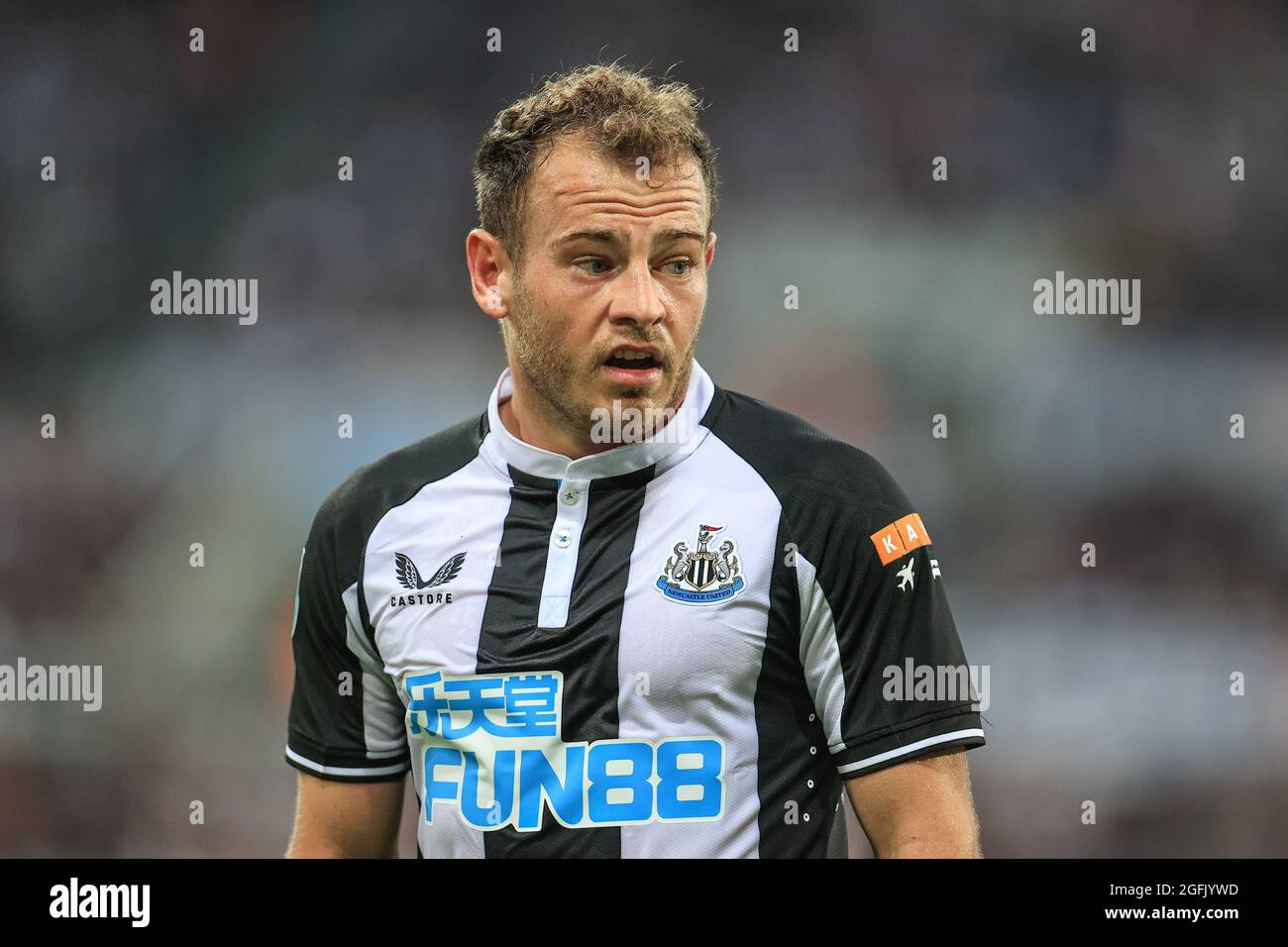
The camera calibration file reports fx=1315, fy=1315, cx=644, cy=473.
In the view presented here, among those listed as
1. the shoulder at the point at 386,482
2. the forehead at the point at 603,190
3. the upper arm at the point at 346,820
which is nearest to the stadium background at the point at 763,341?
Result: the upper arm at the point at 346,820

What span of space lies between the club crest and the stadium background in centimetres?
285

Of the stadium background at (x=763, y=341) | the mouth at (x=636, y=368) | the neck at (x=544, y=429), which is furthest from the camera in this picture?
the stadium background at (x=763, y=341)

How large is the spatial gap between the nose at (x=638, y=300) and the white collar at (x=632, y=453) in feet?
0.79

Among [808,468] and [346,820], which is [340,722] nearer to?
[346,820]

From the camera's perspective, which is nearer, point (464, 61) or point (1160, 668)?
point (1160, 668)

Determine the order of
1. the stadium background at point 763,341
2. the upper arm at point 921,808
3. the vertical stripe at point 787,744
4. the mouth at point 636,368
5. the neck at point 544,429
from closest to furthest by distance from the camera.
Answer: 1. the upper arm at point 921,808
2. the vertical stripe at point 787,744
3. the mouth at point 636,368
4. the neck at point 544,429
5. the stadium background at point 763,341

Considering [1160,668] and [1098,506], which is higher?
[1098,506]

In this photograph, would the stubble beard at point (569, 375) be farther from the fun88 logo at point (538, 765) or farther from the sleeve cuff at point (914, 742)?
the sleeve cuff at point (914, 742)

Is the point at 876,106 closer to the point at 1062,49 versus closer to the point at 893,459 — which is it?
the point at 1062,49

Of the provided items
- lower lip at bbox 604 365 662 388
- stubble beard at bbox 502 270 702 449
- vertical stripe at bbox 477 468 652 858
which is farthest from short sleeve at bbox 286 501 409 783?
lower lip at bbox 604 365 662 388

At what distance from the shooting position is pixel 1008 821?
505 cm

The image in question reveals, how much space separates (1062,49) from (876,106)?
0.85m

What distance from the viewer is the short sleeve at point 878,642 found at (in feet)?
7.75

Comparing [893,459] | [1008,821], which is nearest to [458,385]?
[893,459]
